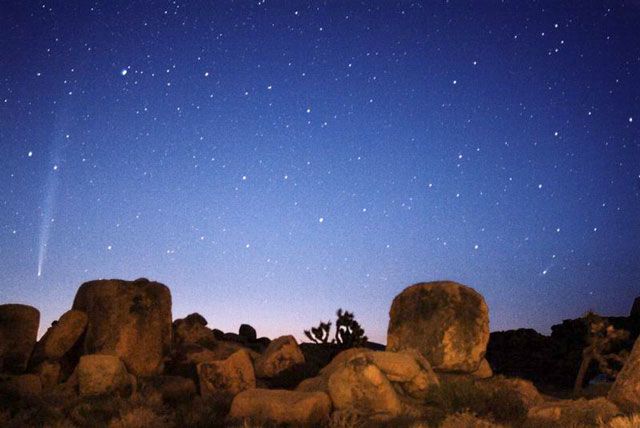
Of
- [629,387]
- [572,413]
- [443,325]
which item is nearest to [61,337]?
[443,325]

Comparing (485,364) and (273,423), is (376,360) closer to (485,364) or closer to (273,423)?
(273,423)

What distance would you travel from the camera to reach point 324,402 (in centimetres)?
1477

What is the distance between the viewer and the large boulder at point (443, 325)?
763 inches

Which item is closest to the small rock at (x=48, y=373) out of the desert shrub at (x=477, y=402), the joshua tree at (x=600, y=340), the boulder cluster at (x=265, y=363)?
the boulder cluster at (x=265, y=363)

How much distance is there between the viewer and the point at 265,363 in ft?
73.5

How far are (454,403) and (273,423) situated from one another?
14.3 ft

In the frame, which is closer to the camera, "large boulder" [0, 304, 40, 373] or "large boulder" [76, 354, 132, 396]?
"large boulder" [76, 354, 132, 396]

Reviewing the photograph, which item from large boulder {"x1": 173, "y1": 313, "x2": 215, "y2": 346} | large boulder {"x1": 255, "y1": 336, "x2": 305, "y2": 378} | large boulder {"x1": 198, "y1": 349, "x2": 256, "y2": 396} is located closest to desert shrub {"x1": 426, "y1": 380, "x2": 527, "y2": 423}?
large boulder {"x1": 198, "y1": 349, "x2": 256, "y2": 396}

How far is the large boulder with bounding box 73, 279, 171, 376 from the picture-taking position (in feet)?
76.6

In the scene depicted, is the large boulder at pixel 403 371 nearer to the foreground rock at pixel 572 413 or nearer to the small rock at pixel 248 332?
the foreground rock at pixel 572 413

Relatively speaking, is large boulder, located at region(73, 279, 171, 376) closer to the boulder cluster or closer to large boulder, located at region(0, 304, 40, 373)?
the boulder cluster

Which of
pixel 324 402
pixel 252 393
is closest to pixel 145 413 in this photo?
pixel 252 393

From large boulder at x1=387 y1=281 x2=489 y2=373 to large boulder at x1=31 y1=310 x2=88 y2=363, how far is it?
12.4m

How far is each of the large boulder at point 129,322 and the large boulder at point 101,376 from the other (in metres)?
2.41
